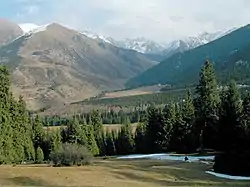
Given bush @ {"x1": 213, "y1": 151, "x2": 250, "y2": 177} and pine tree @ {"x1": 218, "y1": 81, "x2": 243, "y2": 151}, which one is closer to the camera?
bush @ {"x1": 213, "y1": 151, "x2": 250, "y2": 177}

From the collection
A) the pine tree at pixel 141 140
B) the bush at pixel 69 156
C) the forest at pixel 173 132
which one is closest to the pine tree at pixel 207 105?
the forest at pixel 173 132

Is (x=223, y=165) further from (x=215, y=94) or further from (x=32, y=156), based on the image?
(x=32, y=156)

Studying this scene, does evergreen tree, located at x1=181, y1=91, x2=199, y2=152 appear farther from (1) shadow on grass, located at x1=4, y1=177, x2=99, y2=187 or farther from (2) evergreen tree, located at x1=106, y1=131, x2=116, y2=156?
(1) shadow on grass, located at x1=4, y1=177, x2=99, y2=187

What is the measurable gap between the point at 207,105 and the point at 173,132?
22.6 meters

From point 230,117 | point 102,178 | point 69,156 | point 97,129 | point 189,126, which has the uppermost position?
point 230,117

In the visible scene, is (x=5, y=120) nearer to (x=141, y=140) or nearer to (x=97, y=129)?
(x=141, y=140)

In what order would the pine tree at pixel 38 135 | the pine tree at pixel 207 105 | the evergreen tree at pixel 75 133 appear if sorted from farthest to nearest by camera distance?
1. the evergreen tree at pixel 75 133
2. the pine tree at pixel 38 135
3. the pine tree at pixel 207 105

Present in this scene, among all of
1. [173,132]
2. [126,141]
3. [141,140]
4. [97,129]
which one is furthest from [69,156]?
[126,141]

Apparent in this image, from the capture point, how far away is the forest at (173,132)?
2547 inches

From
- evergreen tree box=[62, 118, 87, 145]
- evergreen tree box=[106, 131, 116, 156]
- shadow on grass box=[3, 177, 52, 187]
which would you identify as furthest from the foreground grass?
evergreen tree box=[106, 131, 116, 156]

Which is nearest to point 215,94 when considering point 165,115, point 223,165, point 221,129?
point 221,129

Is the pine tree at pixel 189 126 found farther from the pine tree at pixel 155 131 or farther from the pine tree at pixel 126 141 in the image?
the pine tree at pixel 126 141

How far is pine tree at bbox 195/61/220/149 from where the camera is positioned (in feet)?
285

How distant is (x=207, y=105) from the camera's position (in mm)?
87500
